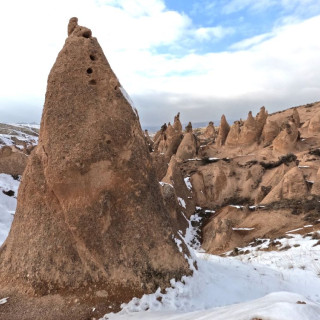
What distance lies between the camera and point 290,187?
20.5m

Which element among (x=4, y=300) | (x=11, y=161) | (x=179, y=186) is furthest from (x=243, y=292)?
(x=11, y=161)

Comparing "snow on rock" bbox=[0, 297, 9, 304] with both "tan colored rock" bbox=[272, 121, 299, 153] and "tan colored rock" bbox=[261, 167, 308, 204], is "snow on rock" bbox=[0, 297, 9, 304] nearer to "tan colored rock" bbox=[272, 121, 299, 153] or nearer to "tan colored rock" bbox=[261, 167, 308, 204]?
"tan colored rock" bbox=[261, 167, 308, 204]

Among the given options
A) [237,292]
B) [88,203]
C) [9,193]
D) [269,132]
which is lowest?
[9,193]

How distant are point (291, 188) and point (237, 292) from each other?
15.6 metres

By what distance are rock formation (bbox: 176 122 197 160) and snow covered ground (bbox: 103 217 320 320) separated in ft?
84.2

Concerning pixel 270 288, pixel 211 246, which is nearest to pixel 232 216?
pixel 211 246

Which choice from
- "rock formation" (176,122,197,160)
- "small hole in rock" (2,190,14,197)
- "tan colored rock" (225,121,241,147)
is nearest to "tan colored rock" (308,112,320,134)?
"tan colored rock" (225,121,241,147)

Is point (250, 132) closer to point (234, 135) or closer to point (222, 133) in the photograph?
point (234, 135)

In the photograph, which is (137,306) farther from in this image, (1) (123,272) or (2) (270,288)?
(2) (270,288)

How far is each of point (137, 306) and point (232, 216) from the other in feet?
55.1

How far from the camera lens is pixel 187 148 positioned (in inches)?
1404

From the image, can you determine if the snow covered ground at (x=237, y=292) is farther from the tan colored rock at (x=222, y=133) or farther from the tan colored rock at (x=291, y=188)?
the tan colored rock at (x=222, y=133)

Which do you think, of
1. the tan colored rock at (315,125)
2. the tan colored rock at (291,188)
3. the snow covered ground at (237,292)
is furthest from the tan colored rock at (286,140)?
the snow covered ground at (237,292)

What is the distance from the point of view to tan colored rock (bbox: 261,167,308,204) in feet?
65.8
